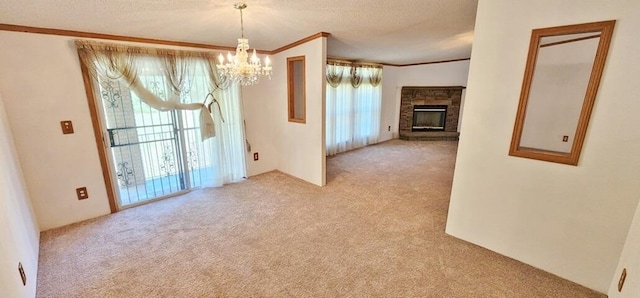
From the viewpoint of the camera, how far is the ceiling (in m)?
2.09

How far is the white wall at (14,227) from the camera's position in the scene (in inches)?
57.6

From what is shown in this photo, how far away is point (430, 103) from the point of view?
23.0 ft

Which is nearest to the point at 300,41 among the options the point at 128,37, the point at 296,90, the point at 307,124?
the point at 296,90

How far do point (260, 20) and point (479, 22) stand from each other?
2.09 metres

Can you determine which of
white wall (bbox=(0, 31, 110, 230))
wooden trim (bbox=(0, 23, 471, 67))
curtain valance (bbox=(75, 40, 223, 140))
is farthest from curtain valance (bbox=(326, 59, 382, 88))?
white wall (bbox=(0, 31, 110, 230))

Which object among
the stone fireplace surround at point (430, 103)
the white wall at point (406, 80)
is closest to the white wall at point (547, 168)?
the white wall at point (406, 80)

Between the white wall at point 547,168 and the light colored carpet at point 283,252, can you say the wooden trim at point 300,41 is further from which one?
the light colored carpet at point 283,252

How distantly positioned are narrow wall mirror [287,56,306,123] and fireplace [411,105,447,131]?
14.0 ft

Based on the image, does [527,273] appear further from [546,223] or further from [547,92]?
[547,92]

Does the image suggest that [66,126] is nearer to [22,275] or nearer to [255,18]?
[22,275]

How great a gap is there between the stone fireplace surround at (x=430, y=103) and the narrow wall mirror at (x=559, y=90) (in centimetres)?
491

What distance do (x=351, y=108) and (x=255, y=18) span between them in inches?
142

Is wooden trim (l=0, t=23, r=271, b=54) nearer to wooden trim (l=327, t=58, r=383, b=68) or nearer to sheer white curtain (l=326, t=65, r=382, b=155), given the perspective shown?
wooden trim (l=327, t=58, r=383, b=68)

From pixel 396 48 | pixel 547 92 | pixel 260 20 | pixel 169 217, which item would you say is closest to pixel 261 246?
pixel 169 217
